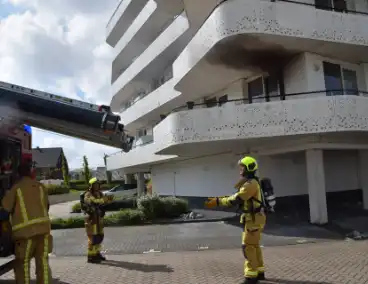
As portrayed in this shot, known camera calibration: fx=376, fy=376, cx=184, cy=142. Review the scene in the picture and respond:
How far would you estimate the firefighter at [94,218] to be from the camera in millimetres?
7953

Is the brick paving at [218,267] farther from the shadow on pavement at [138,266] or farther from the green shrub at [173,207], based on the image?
the green shrub at [173,207]

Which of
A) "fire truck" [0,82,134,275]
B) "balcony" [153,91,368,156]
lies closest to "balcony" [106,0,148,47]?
"balcony" [153,91,368,156]

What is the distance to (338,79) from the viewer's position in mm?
13539

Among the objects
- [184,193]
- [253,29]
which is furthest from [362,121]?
[184,193]

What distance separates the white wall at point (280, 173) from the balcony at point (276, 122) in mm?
2779

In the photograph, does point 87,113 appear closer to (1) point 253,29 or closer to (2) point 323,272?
(2) point 323,272

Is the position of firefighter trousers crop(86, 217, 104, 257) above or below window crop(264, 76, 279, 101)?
below

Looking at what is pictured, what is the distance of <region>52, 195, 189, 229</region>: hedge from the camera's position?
46.0ft

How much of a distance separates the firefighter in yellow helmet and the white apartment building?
560 cm

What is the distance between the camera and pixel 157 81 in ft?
84.3

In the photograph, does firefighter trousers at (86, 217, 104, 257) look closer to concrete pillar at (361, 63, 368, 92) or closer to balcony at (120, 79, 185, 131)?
balcony at (120, 79, 185, 131)

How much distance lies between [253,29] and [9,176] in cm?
803

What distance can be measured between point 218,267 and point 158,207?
7.88 meters

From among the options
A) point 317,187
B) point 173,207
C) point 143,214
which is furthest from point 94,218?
point 317,187
